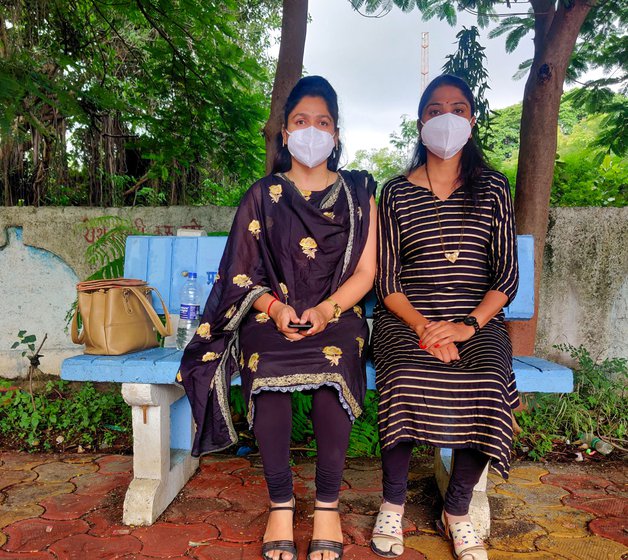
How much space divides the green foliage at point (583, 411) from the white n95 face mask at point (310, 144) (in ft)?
6.19

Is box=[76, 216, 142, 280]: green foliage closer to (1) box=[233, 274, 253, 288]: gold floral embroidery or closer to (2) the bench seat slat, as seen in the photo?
(2) the bench seat slat

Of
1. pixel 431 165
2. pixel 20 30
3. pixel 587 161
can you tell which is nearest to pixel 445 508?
pixel 431 165

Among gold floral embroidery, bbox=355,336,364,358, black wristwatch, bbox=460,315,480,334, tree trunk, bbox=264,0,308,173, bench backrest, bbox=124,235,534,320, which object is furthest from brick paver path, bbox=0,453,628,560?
tree trunk, bbox=264,0,308,173

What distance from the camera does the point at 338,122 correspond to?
2.33 m

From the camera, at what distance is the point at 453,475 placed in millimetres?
1902

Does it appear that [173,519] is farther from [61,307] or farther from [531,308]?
[61,307]

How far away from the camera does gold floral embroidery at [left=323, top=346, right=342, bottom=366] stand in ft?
6.17

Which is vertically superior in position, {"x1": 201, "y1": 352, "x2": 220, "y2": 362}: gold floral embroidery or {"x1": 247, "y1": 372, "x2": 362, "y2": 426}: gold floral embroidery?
{"x1": 201, "y1": 352, "x2": 220, "y2": 362}: gold floral embroidery

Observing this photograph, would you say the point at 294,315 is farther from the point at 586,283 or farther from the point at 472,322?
the point at 586,283

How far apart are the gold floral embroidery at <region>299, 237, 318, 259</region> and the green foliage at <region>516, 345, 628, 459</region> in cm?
164

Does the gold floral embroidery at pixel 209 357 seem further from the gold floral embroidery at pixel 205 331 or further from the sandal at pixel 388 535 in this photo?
the sandal at pixel 388 535

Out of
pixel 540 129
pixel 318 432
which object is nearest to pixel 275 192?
pixel 318 432

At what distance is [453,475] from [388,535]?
1.00ft

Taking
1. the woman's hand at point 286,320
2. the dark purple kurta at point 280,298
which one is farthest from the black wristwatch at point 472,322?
the woman's hand at point 286,320
